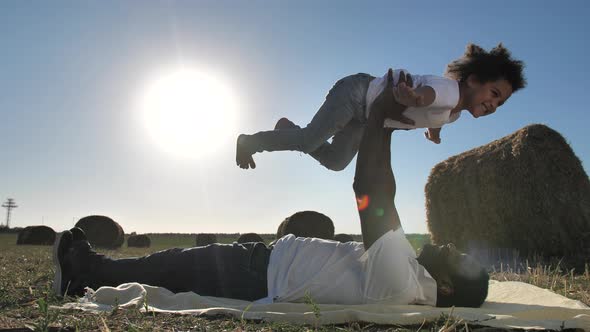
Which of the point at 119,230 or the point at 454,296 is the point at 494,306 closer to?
the point at 454,296

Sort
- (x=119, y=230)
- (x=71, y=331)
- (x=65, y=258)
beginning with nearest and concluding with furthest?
(x=71, y=331) → (x=65, y=258) → (x=119, y=230)

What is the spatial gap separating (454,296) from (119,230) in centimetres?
2156

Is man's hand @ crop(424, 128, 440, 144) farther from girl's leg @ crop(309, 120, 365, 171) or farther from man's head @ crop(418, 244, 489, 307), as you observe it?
man's head @ crop(418, 244, 489, 307)

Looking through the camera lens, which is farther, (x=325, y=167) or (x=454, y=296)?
(x=325, y=167)

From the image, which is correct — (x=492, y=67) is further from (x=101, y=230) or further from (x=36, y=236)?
(x=36, y=236)

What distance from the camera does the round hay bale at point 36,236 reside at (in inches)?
953

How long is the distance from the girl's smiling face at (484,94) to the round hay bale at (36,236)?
80.4ft

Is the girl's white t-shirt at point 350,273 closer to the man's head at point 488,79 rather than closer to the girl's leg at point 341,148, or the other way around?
the girl's leg at point 341,148

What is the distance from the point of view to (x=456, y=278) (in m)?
3.24

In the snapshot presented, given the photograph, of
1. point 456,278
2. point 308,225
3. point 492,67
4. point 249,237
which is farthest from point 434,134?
point 249,237

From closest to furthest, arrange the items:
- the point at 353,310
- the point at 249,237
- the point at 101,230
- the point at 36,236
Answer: the point at 353,310, the point at 101,230, the point at 36,236, the point at 249,237

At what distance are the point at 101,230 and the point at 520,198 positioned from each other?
18.5 metres

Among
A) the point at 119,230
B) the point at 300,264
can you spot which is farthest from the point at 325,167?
the point at 119,230

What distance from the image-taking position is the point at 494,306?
3.38 metres
